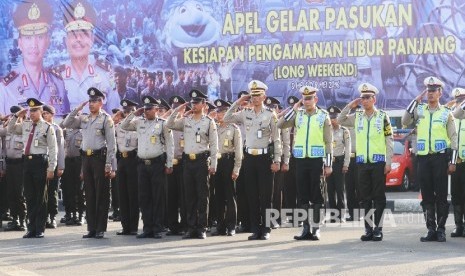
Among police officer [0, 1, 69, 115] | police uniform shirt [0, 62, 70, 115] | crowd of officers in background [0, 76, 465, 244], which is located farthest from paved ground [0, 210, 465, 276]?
police officer [0, 1, 69, 115]

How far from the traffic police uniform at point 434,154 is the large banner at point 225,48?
40.8ft

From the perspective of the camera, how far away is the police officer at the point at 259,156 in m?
14.2

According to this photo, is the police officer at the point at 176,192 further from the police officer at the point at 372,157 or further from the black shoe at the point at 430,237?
the black shoe at the point at 430,237

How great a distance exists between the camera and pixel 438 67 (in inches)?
1029

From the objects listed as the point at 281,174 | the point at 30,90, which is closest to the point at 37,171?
the point at 281,174

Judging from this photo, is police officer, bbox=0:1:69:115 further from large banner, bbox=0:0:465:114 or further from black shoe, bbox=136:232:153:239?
black shoe, bbox=136:232:153:239

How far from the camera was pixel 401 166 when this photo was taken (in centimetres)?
2612

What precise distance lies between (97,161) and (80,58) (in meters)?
14.8

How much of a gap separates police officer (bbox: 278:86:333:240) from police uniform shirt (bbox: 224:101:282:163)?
11.6 inches

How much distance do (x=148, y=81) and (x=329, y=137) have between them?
1494cm

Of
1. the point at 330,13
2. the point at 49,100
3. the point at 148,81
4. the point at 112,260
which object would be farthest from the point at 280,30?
the point at 112,260

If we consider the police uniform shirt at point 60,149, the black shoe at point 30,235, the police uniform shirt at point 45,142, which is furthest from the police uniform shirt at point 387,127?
the black shoe at point 30,235

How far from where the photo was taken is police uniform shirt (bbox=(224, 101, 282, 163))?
46.7ft

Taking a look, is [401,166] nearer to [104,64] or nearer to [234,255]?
[104,64]
